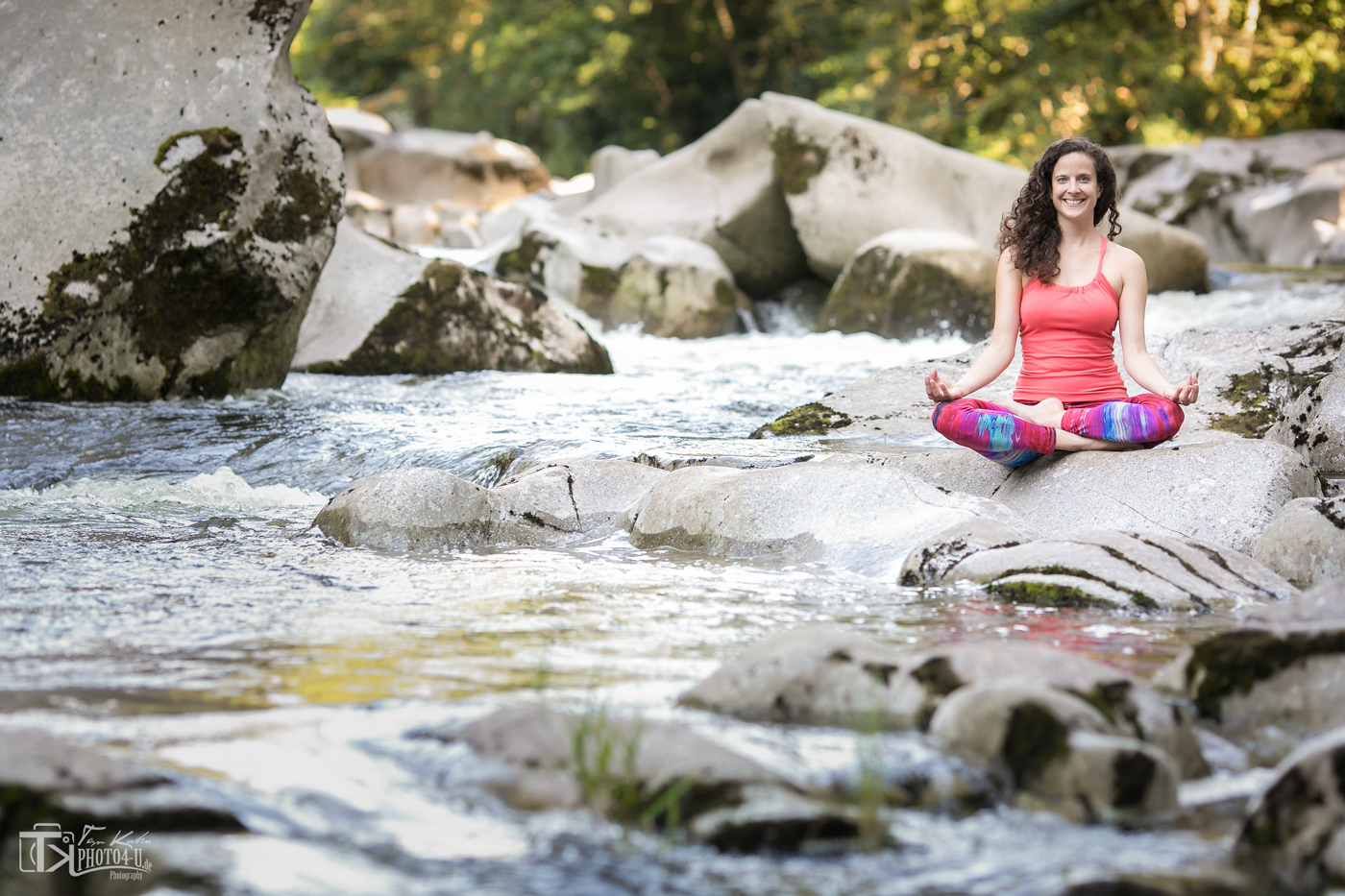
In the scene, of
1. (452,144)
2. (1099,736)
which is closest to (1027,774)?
(1099,736)

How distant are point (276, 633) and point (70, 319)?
430cm

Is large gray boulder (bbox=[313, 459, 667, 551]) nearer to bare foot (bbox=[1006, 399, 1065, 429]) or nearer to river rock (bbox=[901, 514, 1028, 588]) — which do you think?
river rock (bbox=[901, 514, 1028, 588])

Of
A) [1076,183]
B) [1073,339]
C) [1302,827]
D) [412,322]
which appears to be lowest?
Answer: [1302,827]

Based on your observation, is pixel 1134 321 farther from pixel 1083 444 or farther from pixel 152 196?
pixel 152 196

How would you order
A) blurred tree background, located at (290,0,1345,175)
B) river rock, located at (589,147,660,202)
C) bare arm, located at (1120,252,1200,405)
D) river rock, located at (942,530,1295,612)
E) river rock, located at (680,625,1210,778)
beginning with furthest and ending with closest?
1. blurred tree background, located at (290,0,1345,175)
2. river rock, located at (589,147,660,202)
3. bare arm, located at (1120,252,1200,405)
4. river rock, located at (942,530,1295,612)
5. river rock, located at (680,625,1210,778)

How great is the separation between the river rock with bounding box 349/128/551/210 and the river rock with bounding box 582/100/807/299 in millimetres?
13656

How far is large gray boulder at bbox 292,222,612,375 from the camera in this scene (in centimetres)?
879

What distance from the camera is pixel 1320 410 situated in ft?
17.6

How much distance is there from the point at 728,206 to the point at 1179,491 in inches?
412

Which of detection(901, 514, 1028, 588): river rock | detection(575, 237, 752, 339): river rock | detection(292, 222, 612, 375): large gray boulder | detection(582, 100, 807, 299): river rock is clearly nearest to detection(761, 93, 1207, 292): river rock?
detection(582, 100, 807, 299): river rock

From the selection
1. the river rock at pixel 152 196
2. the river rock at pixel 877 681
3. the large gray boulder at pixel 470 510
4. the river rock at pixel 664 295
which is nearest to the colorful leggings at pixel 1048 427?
the large gray boulder at pixel 470 510

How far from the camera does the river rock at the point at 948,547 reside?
3.87 m

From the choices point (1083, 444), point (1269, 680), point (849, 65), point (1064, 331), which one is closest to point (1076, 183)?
point (1064, 331)

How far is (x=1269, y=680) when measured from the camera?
2656mm
